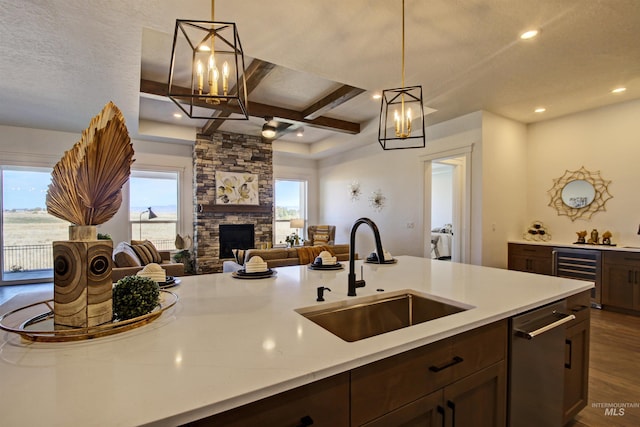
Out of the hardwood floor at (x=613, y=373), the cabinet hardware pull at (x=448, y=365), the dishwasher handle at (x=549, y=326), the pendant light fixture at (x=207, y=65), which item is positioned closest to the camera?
the cabinet hardware pull at (x=448, y=365)

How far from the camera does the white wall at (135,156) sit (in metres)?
5.45

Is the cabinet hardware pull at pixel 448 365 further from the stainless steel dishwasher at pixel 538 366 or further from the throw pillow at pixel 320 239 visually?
the throw pillow at pixel 320 239

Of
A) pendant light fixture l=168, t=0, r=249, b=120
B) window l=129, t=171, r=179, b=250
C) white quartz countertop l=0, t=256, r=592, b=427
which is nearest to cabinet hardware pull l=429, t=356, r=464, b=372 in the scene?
white quartz countertop l=0, t=256, r=592, b=427

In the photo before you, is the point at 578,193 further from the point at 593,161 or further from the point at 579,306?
the point at 579,306

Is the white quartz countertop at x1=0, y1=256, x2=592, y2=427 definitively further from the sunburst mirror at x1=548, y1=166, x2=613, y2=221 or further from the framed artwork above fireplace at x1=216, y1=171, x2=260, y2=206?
the framed artwork above fireplace at x1=216, y1=171, x2=260, y2=206

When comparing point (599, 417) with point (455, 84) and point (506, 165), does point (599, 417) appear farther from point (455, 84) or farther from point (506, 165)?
point (506, 165)

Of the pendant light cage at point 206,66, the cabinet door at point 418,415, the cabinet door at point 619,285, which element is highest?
the pendant light cage at point 206,66

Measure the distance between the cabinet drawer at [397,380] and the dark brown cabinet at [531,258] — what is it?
14.8 ft

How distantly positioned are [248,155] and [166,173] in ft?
6.04

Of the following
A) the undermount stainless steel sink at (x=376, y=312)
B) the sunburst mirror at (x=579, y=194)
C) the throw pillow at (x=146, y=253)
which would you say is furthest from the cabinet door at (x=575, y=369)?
the throw pillow at (x=146, y=253)

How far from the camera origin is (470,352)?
3.81ft

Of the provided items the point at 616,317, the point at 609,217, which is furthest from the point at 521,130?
the point at 616,317

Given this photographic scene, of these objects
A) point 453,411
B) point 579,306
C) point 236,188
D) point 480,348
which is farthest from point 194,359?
point 236,188

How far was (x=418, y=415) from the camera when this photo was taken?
101cm
